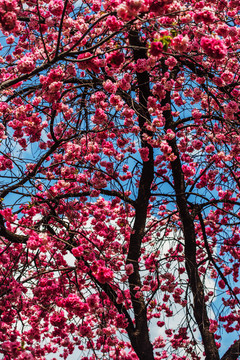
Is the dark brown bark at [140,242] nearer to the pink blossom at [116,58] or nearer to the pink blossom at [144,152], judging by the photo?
the pink blossom at [144,152]

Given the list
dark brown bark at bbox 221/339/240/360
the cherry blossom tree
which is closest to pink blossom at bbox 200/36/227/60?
the cherry blossom tree

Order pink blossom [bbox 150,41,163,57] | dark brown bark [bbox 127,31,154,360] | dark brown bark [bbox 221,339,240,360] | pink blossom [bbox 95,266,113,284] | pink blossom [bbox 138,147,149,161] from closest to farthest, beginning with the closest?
pink blossom [bbox 150,41,163,57] < pink blossom [bbox 95,266,113,284] < dark brown bark [bbox 221,339,240,360] < dark brown bark [bbox 127,31,154,360] < pink blossom [bbox 138,147,149,161]

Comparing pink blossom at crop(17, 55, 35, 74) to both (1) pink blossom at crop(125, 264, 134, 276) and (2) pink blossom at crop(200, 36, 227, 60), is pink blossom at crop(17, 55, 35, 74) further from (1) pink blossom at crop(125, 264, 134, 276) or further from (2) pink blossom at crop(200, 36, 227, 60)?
(1) pink blossom at crop(125, 264, 134, 276)

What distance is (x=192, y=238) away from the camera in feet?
19.7

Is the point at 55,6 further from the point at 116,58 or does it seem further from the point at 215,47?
the point at 215,47

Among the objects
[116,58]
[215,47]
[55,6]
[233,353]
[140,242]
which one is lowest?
[233,353]

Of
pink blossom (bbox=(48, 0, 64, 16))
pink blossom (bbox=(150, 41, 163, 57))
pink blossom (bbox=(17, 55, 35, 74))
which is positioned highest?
pink blossom (bbox=(48, 0, 64, 16))

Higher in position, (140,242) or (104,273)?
(140,242)

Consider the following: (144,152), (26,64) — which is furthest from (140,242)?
(26,64)

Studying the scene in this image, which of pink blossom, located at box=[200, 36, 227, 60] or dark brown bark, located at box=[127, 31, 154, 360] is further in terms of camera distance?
dark brown bark, located at box=[127, 31, 154, 360]

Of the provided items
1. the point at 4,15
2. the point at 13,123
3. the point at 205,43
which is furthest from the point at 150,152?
the point at 4,15

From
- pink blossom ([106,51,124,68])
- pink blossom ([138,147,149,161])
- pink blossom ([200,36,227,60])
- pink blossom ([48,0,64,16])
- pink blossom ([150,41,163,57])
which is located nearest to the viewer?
pink blossom ([150,41,163,57])

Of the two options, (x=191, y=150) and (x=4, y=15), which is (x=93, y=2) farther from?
(x=191, y=150)

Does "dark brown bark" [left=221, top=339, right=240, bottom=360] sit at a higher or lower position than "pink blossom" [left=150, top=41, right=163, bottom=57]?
lower
